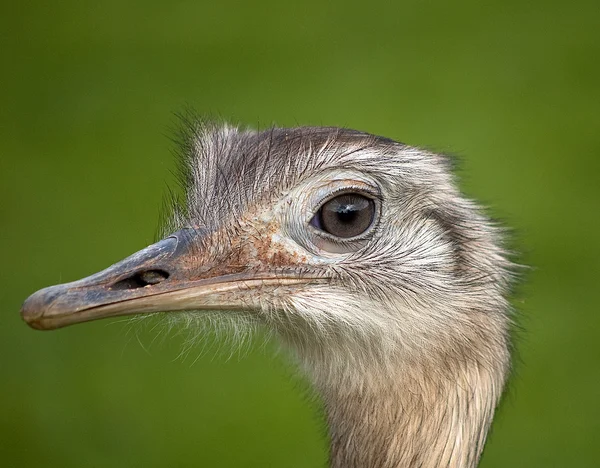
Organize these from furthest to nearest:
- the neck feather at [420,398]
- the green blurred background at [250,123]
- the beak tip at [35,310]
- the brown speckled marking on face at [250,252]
Answer: the green blurred background at [250,123], the neck feather at [420,398], the brown speckled marking on face at [250,252], the beak tip at [35,310]

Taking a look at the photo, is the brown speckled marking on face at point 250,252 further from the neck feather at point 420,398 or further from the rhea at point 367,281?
the neck feather at point 420,398

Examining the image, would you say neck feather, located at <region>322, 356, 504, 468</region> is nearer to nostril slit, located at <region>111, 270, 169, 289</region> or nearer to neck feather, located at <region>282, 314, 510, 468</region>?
neck feather, located at <region>282, 314, 510, 468</region>

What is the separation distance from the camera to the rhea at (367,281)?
2258 mm

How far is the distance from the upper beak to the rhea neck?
307 mm

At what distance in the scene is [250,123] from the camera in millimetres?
5430

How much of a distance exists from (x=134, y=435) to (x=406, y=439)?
2155 millimetres

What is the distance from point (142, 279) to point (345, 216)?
47cm

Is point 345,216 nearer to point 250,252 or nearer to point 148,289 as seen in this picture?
point 250,252

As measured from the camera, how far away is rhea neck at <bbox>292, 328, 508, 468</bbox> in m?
2.35

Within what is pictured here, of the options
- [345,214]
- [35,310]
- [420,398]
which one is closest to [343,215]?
[345,214]

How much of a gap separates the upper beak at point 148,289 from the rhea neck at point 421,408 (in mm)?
307

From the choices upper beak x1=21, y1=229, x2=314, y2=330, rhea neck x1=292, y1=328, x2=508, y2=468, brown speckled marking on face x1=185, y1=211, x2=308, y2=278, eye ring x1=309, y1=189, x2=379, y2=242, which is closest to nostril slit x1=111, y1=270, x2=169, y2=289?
upper beak x1=21, y1=229, x2=314, y2=330

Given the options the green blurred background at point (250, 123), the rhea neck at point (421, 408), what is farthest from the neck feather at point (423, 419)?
the green blurred background at point (250, 123)

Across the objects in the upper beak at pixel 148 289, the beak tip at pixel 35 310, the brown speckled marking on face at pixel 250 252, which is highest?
the brown speckled marking on face at pixel 250 252
